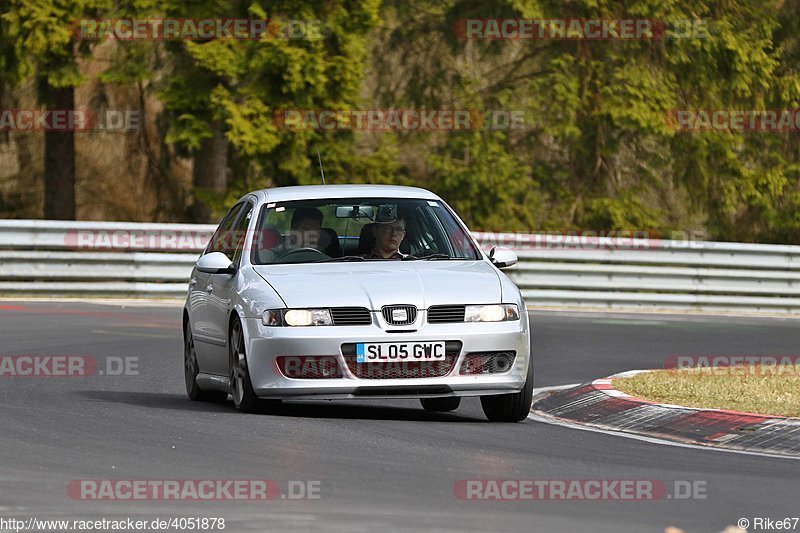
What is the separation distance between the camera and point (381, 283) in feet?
35.5

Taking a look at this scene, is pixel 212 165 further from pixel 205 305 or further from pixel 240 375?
pixel 240 375

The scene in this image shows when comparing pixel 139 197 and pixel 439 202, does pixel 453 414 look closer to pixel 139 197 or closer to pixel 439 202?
pixel 439 202

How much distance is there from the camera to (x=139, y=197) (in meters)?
33.5

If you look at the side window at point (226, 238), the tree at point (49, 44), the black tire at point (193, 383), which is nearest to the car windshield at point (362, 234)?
the side window at point (226, 238)

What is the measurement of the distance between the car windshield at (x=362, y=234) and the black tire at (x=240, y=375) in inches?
23.2

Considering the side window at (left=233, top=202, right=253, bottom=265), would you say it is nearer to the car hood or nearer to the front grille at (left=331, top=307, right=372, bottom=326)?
the car hood

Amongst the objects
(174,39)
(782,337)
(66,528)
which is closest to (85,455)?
(66,528)

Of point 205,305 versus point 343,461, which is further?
point 205,305

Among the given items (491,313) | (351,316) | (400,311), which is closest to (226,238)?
(351,316)

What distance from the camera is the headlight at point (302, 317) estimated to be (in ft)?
34.9

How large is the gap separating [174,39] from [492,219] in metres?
6.75

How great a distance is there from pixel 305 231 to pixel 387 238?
55 cm

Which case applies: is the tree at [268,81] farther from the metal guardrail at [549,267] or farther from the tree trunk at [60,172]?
the metal guardrail at [549,267]

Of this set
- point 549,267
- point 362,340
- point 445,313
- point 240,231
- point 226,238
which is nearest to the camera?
point 362,340
